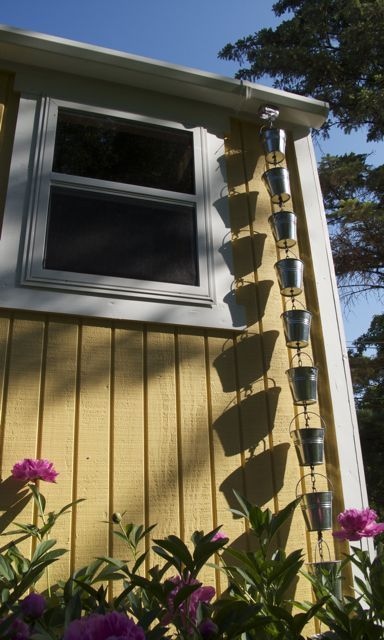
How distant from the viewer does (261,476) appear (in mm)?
2227

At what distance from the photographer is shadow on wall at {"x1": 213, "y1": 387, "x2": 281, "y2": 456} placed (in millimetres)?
2244

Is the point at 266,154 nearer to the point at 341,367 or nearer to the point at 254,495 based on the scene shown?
the point at 341,367

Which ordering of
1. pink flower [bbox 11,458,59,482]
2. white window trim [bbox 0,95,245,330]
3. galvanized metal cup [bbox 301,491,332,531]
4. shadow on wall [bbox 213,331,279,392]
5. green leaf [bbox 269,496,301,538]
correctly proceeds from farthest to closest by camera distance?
1. shadow on wall [bbox 213,331,279,392]
2. white window trim [bbox 0,95,245,330]
3. galvanized metal cup [bbox 301,491,332,531]
4. pink flower [bbox 11,458,59,482]
5. green leaf [bbox 269,496,301,538]

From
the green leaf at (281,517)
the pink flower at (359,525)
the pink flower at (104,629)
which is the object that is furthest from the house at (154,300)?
the pink flower at (104,629)

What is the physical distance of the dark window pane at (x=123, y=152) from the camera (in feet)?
8.57

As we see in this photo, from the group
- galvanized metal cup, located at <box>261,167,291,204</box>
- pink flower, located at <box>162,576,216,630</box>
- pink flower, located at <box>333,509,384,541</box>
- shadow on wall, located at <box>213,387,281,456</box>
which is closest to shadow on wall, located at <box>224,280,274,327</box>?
shadow on wall, located at <box>213,387,281,456</box>

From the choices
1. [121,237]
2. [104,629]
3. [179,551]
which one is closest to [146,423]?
[121,237]

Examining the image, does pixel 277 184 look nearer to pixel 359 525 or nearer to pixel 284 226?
pixel 284 226

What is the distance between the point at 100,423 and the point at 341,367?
1164 mm

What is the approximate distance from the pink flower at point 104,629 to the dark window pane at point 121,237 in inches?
66.6

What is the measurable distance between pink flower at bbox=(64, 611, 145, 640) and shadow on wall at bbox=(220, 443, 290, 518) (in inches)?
53.4

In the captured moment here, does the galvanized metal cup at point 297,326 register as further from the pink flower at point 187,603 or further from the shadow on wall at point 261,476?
the pink flower at point 187,603

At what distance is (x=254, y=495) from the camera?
218cm

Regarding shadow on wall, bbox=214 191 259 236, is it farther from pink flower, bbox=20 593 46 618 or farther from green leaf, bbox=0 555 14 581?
pink flower, bbox=20 593 46 618
